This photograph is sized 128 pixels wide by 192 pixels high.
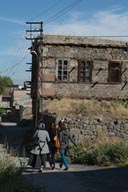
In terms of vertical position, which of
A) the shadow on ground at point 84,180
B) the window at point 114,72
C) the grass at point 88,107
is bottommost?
the shadow on ground at point 84,180

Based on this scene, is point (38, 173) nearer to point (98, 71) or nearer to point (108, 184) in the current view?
point (108, 184)

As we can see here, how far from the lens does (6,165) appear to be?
11.2m

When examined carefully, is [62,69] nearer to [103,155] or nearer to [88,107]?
[88,107]

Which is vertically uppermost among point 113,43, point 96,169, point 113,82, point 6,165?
point 113,43

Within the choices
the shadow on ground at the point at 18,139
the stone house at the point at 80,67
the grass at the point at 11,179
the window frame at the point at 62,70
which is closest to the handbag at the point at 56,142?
the shadow on ground at the point at 18,139

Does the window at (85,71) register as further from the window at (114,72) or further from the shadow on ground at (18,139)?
the shadow on ground at (18,139)

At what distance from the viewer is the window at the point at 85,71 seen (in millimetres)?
32781

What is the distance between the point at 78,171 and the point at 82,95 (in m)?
16.1

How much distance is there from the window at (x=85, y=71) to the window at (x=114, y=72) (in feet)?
4.46

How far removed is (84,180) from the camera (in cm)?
1504

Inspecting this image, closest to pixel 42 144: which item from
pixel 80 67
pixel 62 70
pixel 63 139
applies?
pixel 63 139

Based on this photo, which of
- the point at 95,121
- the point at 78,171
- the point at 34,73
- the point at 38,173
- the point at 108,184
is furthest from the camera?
the point at 34,73

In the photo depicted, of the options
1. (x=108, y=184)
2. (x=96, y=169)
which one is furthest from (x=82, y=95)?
(x=108, y=184)

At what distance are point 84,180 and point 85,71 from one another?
18.4 m
